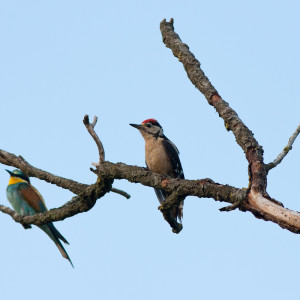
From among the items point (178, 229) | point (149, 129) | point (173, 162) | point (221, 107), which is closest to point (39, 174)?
point (178, 229)

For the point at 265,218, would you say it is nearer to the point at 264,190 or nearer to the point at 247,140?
the point at 264,190

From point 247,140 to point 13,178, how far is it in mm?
5676

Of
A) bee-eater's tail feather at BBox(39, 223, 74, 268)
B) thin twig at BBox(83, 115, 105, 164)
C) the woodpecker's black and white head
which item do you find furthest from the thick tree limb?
bee-eater's tail feather at BBox(39, 223, 74, 268)

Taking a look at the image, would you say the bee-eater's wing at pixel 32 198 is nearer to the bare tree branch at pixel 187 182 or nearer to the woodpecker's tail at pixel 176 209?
the woodpecker's tail at pixel 176 209

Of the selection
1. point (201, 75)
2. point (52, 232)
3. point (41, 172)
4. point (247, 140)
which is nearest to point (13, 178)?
point (52, 232)

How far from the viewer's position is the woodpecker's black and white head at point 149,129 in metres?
6.64

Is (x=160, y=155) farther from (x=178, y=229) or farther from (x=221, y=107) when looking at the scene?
(x=221, y=107)

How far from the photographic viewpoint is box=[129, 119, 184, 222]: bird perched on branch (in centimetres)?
631

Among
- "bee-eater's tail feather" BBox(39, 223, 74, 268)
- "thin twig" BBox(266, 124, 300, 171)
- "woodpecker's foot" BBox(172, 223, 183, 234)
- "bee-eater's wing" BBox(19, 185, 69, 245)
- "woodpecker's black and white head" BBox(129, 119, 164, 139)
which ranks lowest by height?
"thin twig" BBox(266, 124, 300, 171)

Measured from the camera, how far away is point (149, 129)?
6680 mm

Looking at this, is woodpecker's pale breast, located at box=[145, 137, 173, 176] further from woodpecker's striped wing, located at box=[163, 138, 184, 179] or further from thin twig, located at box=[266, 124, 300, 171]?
thin twig, located at box=[266, 124, 300, 171]

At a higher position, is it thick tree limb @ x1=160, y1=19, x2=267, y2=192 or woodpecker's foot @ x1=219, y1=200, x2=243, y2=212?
thick tree limb @ x1=160, y1=19, x2=267, y2=192

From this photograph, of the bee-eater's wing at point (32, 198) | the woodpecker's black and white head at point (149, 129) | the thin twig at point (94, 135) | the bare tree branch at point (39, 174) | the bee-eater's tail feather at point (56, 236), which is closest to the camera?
the thin twig at point (94, 135)

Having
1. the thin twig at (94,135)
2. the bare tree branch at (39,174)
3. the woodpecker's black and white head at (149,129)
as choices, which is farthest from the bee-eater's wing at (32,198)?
the thin twig at (94,135)
